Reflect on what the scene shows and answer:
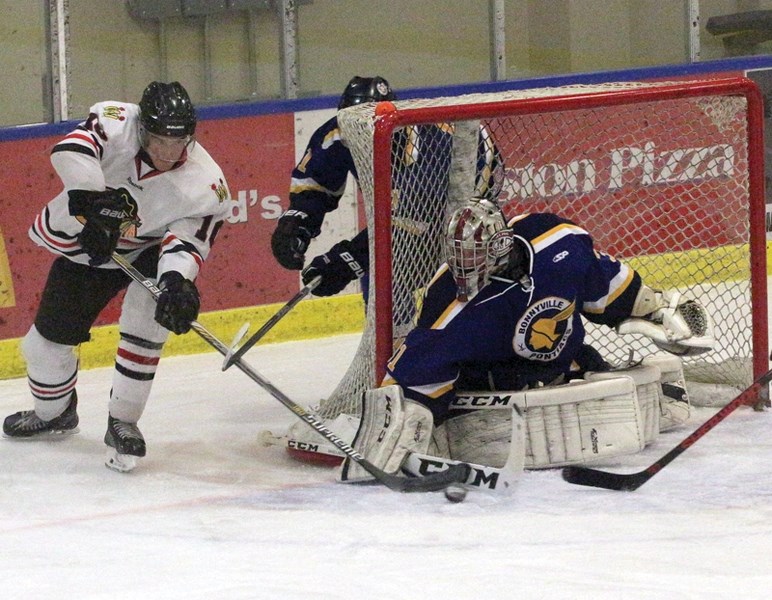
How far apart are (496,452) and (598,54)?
→ 3131 millimetres

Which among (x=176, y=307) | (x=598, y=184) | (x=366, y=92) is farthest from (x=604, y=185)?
(x=176, y=307)

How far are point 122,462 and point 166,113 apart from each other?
2.96 feet

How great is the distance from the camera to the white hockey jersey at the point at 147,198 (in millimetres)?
3443

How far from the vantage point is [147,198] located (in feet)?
11.6

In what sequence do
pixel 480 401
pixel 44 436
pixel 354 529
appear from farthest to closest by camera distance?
pixel 44 436
pixel 480 401
pixel 354 529

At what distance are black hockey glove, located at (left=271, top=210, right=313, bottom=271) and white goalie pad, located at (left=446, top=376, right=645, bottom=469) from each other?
76 centimetres

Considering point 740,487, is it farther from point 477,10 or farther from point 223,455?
point 477,10

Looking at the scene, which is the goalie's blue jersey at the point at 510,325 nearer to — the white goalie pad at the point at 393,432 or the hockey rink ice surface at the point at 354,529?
the white goalie pad at the point at 393,432

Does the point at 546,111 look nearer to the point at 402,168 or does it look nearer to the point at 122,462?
the point at 402,168

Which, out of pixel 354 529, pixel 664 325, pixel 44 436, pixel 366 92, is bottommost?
pixel 354 529

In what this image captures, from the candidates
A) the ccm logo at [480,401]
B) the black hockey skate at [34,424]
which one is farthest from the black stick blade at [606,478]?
the black hockey skate at [34,424]

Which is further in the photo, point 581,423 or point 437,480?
point 581,423

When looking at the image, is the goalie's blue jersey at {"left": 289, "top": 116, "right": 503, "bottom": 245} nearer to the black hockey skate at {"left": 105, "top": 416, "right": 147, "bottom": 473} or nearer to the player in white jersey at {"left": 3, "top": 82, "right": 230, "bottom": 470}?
the player in white jersey at {"left": 3, "top": 82, "right": 230, "bottom": 470}

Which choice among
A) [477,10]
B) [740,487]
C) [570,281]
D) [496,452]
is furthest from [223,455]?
[477,10]
